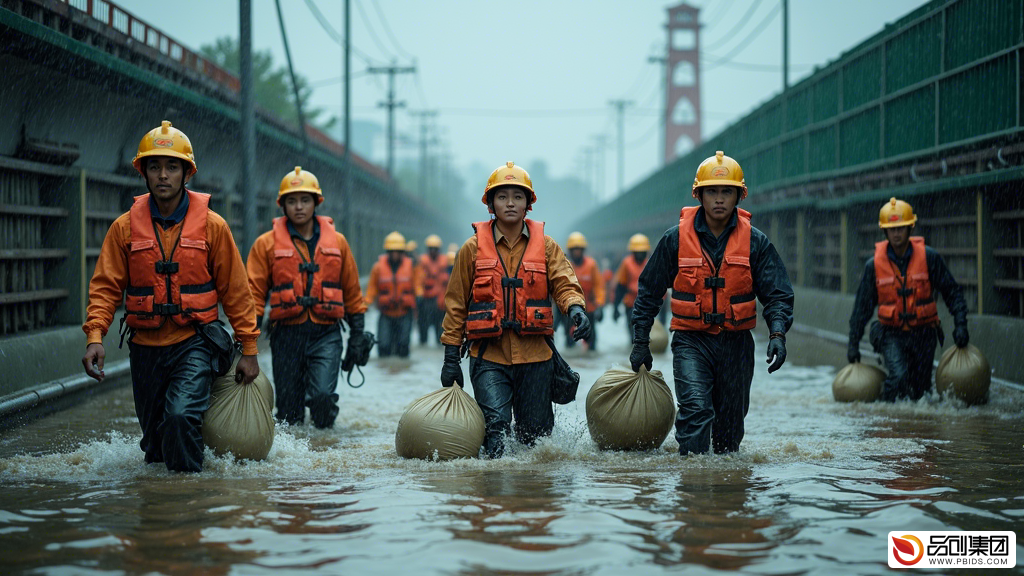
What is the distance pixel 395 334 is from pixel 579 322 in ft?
35.5

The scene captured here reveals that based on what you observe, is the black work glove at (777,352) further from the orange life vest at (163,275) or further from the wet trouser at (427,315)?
the wet trouser at (427,315)

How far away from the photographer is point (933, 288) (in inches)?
410

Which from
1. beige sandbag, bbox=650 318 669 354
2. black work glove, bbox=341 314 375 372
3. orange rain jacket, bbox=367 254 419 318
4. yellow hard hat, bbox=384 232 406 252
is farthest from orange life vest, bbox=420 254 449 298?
black work glove, bbox=341 314 375 372

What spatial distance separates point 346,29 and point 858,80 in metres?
13.8

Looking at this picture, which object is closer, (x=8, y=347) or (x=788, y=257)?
(x=8, y=347)

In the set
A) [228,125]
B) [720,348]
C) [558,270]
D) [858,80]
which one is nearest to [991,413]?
[720,348]

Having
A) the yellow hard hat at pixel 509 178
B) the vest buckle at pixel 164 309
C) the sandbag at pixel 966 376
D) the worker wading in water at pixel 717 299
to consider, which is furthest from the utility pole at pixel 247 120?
the worker wading in water at pixel 717 299

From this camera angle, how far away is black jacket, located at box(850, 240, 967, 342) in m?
10.3

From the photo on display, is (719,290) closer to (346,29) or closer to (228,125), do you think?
(228,125)

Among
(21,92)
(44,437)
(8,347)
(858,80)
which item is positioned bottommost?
(44,437)

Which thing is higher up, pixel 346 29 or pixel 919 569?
pixel 346 29

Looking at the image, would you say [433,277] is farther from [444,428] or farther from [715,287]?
[715,287]

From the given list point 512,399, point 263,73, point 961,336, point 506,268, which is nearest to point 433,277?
point 961,336

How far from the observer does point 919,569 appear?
4676 millimetres
